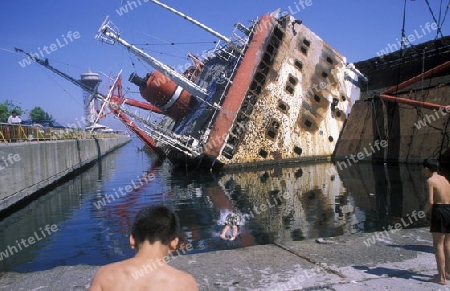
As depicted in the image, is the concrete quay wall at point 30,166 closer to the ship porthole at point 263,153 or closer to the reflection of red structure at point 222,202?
the reflection of red structure at point 222,202

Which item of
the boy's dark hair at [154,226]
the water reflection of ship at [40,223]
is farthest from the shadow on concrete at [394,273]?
the water reflection of ship at [40,223]

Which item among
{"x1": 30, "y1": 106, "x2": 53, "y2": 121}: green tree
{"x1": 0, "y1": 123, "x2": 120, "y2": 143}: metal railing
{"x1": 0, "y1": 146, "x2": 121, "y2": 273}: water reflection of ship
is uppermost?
{"x1": 30, "y1": 106, "x2": 53, "y2": 121}: green tree

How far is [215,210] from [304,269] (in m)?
8.15

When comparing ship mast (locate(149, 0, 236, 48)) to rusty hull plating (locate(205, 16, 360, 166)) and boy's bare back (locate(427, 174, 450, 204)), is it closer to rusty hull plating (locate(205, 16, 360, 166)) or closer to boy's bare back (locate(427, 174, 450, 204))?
rusty hull plating (locate(205, 16, 360, 166))

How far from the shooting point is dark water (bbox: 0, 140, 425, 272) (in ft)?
28.8

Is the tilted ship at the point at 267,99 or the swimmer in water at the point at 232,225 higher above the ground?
the tilted ship at the point at 267,99

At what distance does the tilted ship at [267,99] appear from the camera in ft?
75.8

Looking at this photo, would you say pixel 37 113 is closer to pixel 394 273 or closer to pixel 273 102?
pixel 273 102

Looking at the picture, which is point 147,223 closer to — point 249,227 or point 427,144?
point 249,227

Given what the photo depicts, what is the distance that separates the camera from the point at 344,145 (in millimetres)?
25766

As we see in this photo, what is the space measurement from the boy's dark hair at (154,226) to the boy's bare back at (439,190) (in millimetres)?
3449

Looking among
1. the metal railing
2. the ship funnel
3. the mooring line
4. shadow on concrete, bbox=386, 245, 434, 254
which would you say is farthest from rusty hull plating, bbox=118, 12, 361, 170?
shadow on concrete, bbox=386, 245, 434, 254

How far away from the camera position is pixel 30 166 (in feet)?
55.9

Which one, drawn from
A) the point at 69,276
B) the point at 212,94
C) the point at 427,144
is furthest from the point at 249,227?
the point at 212,94
